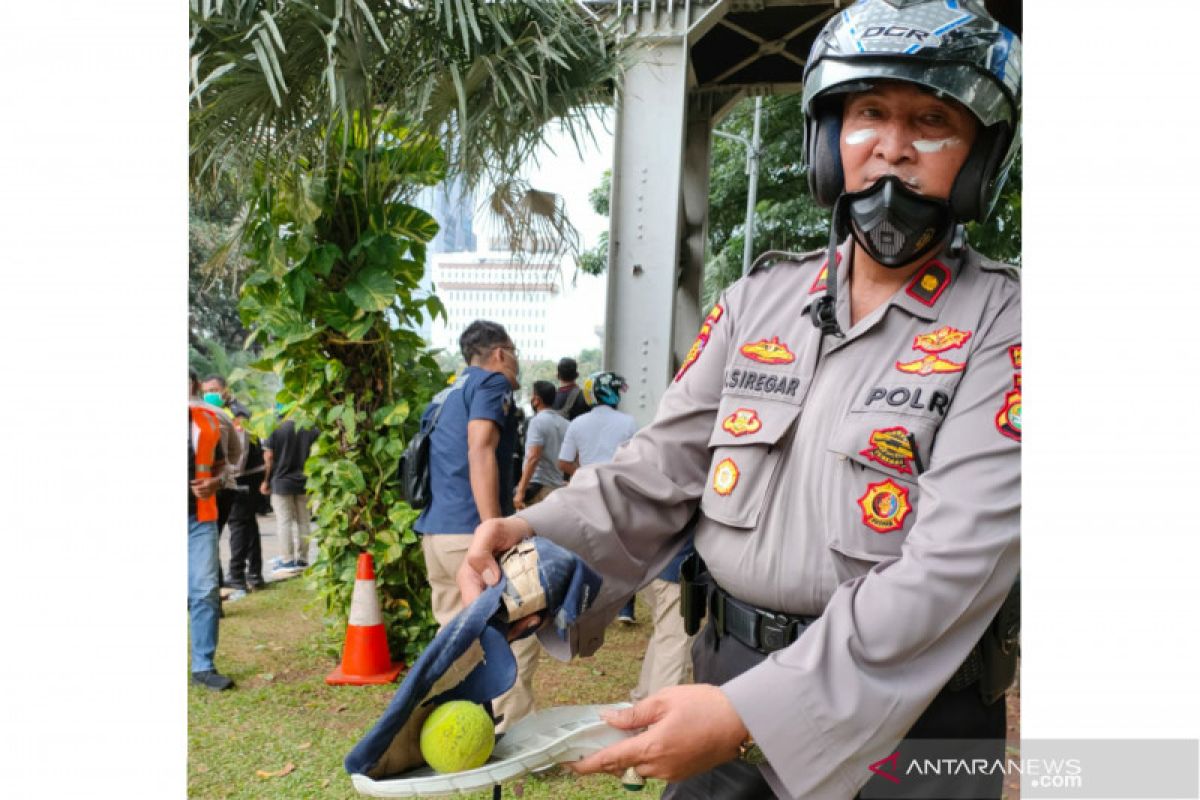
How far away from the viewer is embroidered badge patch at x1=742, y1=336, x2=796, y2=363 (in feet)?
5.58

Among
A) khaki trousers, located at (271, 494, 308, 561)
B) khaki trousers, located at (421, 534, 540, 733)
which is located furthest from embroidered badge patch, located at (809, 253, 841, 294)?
khaki trousers, located at (271, 494, 308, 561)

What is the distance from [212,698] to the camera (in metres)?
5.20

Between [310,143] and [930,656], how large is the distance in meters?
4.11

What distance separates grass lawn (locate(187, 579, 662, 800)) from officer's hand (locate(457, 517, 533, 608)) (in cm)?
193

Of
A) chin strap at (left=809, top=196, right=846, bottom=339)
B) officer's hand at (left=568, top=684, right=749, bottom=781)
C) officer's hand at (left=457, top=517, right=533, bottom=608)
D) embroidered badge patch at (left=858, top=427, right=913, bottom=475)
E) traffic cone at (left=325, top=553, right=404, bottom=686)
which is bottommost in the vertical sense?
traffic cone at (left=325, top=553, right=404, bottom=686)

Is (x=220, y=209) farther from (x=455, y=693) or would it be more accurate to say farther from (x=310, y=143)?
(x=455, y=693)

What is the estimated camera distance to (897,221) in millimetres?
1564

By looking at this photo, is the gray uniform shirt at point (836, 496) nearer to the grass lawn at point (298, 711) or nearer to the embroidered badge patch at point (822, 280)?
the embroidered badge patch at point (822, 280)

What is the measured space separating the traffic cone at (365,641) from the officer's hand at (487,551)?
12.6ft

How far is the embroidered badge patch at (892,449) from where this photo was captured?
1.45 metres

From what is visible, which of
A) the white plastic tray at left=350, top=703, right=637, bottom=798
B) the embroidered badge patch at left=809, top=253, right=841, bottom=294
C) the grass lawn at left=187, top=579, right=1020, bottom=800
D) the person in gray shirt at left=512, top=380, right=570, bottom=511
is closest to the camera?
the white plastic tray at left=350, top=703, right=637, bottom=798

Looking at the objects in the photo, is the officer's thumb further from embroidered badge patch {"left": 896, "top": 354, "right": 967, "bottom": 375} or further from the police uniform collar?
the police uniform collar

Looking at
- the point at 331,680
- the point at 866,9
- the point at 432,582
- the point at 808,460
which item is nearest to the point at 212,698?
the point at 331,680

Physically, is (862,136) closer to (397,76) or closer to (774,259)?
(774,259)
